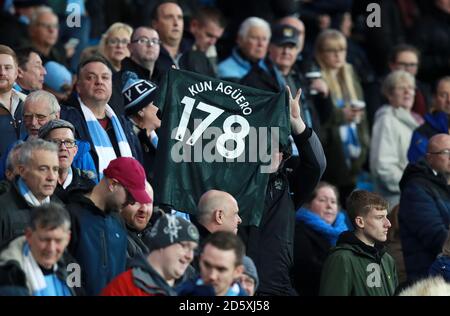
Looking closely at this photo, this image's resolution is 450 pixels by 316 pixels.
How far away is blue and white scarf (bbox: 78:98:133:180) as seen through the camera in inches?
484

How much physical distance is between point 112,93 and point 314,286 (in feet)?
8.33

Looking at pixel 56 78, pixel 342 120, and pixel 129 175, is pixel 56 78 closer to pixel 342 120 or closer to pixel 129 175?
pixel 342 120

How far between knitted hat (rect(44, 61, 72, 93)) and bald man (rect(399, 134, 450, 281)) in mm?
3525

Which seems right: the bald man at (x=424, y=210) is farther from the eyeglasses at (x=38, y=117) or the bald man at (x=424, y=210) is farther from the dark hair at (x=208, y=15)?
the eyeglasses at (x=38, y=117)

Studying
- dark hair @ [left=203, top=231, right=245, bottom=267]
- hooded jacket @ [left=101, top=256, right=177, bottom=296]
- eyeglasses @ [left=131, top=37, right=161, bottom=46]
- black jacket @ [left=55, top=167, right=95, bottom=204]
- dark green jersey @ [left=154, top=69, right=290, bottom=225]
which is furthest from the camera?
eyeglasses @ [left=131, top=37, right=161, bottom=46]

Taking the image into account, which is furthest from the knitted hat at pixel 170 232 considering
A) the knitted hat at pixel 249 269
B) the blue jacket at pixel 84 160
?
the blue jacket at pixel 84 160

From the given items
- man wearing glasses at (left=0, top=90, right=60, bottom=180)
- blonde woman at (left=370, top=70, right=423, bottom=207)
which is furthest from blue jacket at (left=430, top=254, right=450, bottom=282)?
man wearing glasses at (left=0, top=90, right=60, bottom=180)

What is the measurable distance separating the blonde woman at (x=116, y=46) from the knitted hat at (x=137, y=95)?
1459 mm

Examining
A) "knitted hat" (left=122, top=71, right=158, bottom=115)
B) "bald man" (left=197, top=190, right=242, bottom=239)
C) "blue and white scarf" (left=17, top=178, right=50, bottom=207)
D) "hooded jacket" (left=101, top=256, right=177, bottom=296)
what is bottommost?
"hooded jacket" (left=101, top=256, right=177, bottom=296)

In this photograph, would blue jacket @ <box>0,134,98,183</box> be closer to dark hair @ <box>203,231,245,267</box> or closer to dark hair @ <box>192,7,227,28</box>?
dark hair @ <box>203,231,245,267</box>

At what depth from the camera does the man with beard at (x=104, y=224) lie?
34.2 ft

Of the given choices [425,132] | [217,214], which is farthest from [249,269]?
[425,132]

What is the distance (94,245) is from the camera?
10.4 metres
